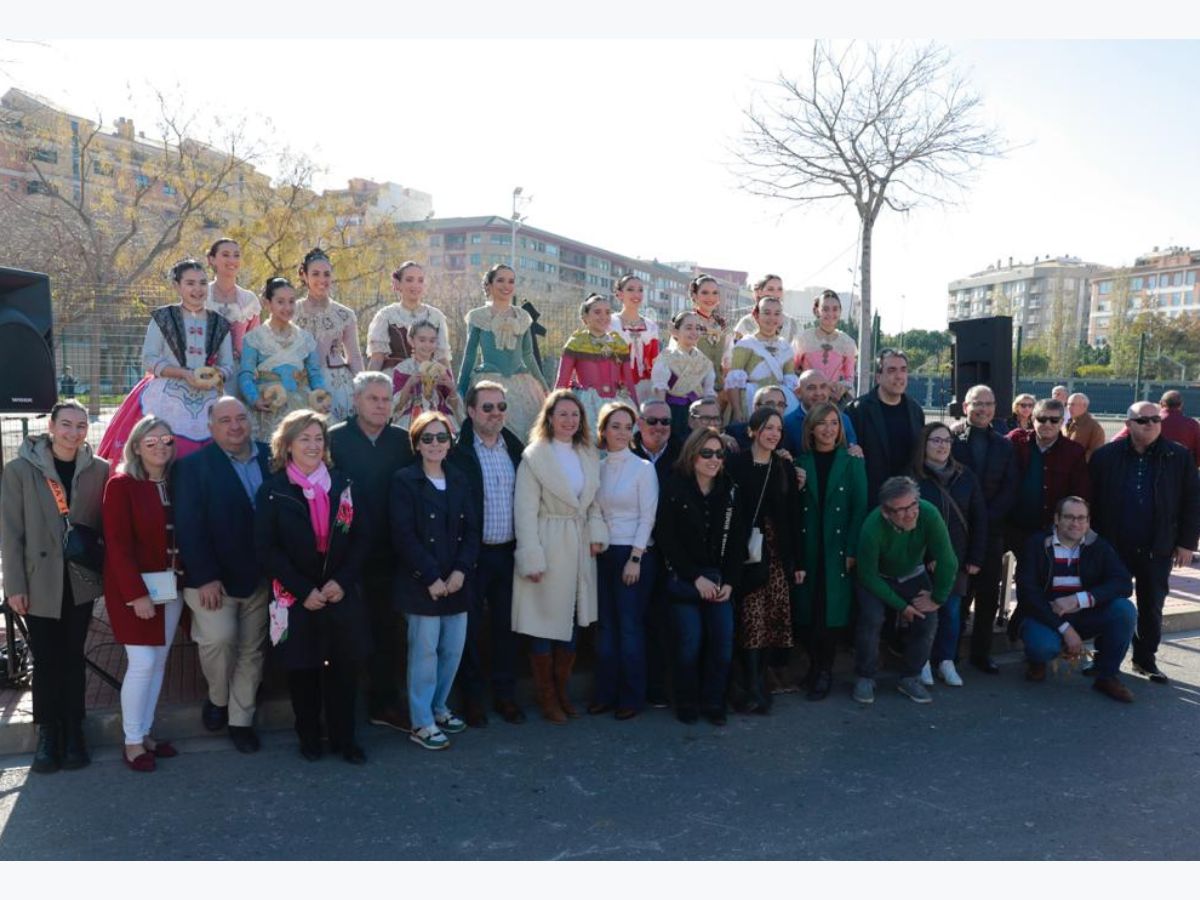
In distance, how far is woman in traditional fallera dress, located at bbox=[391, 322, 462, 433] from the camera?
5980 millimetres

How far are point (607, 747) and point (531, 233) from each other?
83262 millimetres

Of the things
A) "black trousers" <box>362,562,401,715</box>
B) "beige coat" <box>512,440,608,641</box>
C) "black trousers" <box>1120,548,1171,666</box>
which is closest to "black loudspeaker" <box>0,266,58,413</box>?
"black trousers" <box>362,562,401,715</box>

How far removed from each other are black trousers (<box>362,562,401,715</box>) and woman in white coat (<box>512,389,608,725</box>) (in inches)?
30.4

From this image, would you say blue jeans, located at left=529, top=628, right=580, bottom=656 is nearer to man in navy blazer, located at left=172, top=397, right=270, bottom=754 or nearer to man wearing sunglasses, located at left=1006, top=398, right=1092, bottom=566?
man in navy blazer, located at left=172, top=397, right=270, bottom=754

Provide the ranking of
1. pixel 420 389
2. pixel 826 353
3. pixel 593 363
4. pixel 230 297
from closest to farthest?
pixel 230 297, pixel 420 389, pixel 593 363, pixel 826 353

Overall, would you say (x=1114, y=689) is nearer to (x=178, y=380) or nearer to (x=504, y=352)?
(x=504, y=352)

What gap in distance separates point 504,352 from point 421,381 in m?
0.68

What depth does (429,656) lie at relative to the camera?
4602 millimetres

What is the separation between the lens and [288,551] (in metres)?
4.26

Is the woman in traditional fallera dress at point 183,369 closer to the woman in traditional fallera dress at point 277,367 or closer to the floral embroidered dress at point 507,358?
the woman in traditional fallera dress at point 277,367

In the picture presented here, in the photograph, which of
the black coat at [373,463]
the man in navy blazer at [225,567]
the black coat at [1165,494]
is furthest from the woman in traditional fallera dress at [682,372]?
the man in navy blazer at [225,567]

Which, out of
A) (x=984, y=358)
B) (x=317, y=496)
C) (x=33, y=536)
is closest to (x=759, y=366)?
(x=984, y=358)

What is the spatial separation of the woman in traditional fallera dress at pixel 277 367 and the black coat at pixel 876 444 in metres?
3.76

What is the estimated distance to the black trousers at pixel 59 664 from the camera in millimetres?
4254
